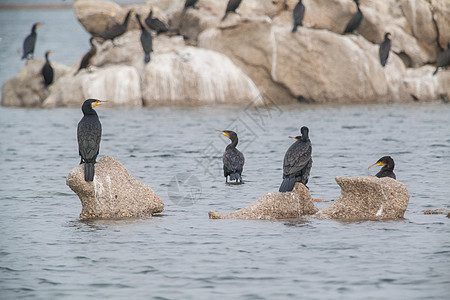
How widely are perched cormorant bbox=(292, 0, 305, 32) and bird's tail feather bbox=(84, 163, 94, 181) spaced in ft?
63.4

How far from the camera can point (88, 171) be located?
1088 cm

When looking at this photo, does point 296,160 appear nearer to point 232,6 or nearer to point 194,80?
point 194,80

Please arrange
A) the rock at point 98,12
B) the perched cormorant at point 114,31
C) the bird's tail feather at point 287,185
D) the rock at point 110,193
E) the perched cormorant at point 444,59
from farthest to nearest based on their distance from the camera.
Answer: the rock at point 98,12 → the perched cormorant at point 444,59 → the perched cormorant at point 114,31 → the bird's tail feather at point 287,185 → the rock at point 110,193

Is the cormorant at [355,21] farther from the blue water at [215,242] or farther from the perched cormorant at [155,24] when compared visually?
the blue water at [215,242]

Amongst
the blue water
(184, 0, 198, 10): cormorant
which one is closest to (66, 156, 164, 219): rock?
the blue water

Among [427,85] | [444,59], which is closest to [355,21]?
[444,59]

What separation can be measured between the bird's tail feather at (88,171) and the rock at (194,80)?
700 inches

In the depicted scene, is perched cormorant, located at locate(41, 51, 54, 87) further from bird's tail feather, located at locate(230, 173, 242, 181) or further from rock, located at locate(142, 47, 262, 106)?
bird's tail feather, located at locate(230, 173, 242, 181)

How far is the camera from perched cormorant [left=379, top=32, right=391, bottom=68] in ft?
94.4

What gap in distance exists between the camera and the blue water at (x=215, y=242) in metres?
8.23

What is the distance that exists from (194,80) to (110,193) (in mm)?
18173

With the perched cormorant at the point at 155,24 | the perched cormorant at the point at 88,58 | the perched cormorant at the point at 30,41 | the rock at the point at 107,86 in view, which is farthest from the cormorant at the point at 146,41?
the perched cormorant at the point at 30,41

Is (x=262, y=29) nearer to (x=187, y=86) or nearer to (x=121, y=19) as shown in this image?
(x=187, y=86)

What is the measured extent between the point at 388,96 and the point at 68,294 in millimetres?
25096
